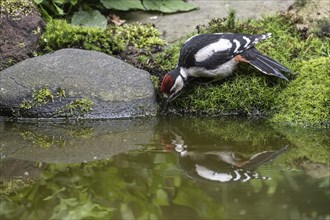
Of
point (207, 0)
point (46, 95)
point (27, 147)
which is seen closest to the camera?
point (27, 147)

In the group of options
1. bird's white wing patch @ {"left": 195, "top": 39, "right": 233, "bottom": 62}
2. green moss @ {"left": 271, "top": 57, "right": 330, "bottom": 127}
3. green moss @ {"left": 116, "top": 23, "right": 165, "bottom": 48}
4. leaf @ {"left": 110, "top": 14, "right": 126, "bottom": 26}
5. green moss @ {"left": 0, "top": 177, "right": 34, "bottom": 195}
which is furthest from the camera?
leaf @ {"left": 110, "top": 14, "right": 126, "bottom": 26}

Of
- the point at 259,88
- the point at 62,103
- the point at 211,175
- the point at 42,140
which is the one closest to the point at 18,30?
the point at 62,103

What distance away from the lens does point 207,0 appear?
406 inches

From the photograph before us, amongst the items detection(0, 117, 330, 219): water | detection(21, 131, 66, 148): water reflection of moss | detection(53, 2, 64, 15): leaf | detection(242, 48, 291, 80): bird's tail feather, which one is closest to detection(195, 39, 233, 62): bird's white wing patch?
detection(242, 48, 291, 80): bird's tail feather

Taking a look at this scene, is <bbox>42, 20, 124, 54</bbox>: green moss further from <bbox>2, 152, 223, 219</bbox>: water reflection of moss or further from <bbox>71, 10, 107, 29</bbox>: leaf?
<bbox>2, 152, 223, 219</bbox>: water reflection of moss

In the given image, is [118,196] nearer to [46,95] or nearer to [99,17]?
[46,95]

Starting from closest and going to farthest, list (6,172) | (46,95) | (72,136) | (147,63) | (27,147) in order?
(6,172) < (27,147) < (72,136) < (46,95) < (147,63)

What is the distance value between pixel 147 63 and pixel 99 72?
78 cm

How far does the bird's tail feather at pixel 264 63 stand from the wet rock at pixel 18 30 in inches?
113

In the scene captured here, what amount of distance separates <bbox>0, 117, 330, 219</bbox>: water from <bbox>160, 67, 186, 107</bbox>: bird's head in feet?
1.01

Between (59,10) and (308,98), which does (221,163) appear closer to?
(308,98)

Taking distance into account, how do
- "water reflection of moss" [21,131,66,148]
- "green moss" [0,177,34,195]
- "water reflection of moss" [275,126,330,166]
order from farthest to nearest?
"water reflection of moss" [21,131,66,148]
"water reflection of moss" [275,126,330,166]
"green moss" [0,177,34,195]

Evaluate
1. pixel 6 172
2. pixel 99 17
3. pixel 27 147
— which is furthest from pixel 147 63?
pixel 6 172

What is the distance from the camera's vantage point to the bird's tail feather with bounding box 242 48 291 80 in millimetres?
7883
